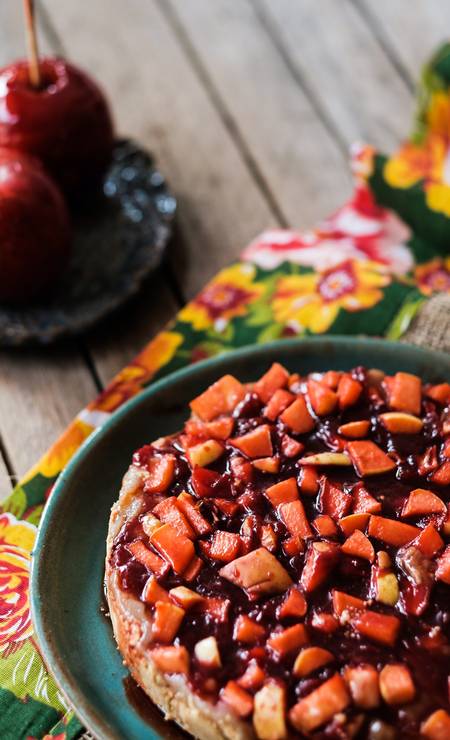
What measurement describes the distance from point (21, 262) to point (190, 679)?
4.35ft

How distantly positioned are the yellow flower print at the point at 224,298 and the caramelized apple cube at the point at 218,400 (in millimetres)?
507

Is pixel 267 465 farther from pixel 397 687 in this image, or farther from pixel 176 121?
pixel 176 121

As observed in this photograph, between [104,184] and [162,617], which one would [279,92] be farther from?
[162,617]

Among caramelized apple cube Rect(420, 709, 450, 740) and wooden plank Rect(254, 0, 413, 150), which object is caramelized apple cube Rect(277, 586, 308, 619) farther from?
wooden plank Rect(254, 0, 413, 150)

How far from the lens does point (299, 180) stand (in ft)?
10.3

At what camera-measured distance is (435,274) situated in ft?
8.93

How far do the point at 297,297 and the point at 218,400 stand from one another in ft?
2.07

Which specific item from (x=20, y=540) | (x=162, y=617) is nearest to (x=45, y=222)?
(x=20, y=540)

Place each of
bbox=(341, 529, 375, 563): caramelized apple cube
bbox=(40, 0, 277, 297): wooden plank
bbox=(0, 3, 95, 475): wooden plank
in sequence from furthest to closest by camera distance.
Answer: bbox=(40, 0, 277, 297): wooden plank → bbox=(0, 3, 95, 475): wooden plank → bbox=(341, 529, 375, 563): caramelized apple cube

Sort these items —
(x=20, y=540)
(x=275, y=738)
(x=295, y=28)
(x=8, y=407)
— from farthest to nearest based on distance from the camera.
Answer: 1. (x=295, y=28)
2. (x=8, y=407)
3. (x=20, y=540)
4. (x=275, y=738)

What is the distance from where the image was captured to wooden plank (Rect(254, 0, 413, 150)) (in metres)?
3.32

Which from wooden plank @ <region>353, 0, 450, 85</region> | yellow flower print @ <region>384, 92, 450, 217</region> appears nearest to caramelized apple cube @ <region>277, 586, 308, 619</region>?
yellow flower print @ <region>384, 92, 450, 217</region>

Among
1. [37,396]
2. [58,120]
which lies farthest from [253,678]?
[58,120]

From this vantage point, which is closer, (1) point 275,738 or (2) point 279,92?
(1) point 275,738
